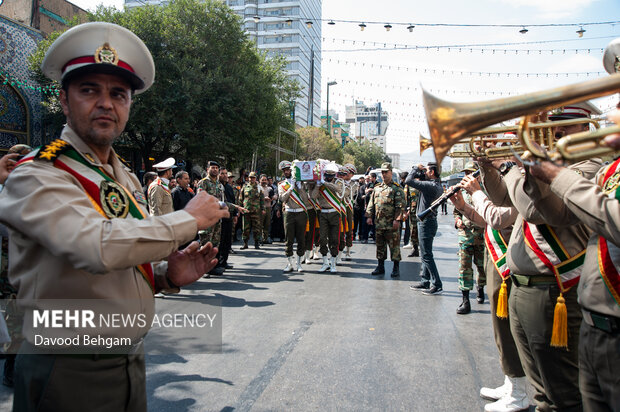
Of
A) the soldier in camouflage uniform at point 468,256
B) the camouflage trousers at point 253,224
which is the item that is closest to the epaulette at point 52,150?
the soldier in camouflage uniform at point 468,256

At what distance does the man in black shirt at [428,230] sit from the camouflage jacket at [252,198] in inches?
211

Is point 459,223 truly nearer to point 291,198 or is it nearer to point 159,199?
point 291,198

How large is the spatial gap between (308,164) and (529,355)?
21.1 ft

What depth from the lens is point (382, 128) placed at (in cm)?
17388

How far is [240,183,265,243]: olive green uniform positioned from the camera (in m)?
11.4

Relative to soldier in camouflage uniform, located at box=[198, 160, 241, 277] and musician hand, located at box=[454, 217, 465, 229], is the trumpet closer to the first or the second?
musician hand, located at box=[454, 217, 465, 229]

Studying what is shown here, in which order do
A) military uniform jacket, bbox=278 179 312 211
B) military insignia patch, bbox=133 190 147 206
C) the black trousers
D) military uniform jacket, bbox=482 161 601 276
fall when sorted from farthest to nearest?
military uniform jacket, bbox=278 179 312 211 → the black trousers → military uniform jacket, bbox=482 161 601 276 → military insignia patch, bbox=133 190 147 206

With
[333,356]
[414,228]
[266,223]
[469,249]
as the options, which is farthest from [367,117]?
[333,356]

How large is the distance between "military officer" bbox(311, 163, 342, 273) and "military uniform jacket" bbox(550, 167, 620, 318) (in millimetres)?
6750

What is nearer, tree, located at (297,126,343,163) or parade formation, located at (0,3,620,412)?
parade formation, located at (0,3,620,412)

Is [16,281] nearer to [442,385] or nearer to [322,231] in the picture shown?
[442,385]

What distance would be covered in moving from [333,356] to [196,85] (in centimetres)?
1655

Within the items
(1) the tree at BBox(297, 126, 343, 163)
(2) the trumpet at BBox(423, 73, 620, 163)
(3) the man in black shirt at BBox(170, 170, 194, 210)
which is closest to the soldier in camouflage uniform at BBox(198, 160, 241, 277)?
(3) the man in black shirt at BBox(170, 170, 194, 210)

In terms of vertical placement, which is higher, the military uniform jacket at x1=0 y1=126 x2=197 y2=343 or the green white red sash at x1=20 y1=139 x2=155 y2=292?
the green white red sash at x1=20 y1=139 x2=155 y2=292
